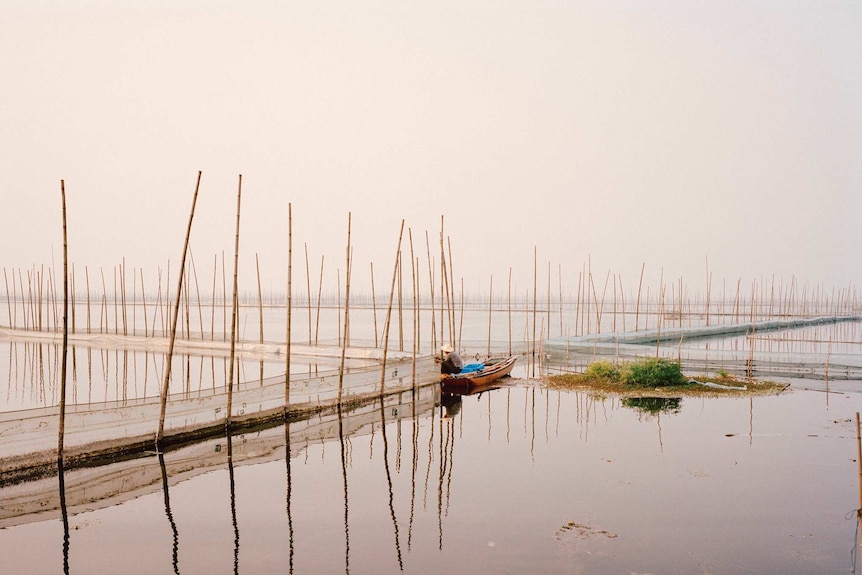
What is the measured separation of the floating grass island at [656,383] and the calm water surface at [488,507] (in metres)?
2.95

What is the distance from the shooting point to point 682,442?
903 cm

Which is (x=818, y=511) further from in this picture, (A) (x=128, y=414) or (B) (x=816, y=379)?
(B) (x=816, y=379)

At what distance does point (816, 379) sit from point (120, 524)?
15.2 metres

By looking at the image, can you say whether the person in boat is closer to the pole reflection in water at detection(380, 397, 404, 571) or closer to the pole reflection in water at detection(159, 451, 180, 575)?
the pole reflection in water at detection(380, 397, 404, 571)

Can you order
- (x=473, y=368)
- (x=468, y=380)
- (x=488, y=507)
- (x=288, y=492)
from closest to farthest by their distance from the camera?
(x=488, y=507) → (x=288, y=492) → (x=468, y=380) → (x=473, y=368)

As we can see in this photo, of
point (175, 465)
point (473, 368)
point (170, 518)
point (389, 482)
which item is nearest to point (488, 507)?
point (389, 482)

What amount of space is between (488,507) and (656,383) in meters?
8.67

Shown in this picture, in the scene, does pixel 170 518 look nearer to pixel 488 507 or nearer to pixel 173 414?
pixel 173 414

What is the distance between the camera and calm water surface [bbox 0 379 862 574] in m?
5.07

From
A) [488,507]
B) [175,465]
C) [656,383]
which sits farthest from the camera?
[656,383]

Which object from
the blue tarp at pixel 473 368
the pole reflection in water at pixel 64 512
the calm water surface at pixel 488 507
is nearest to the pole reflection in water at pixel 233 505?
the calm water surface at pixel 488 507

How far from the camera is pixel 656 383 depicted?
13789 millimetres

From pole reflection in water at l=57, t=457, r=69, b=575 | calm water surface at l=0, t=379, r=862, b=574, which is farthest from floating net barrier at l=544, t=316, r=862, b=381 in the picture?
pole reflection in water at l=57, t=457, r=69, b=575

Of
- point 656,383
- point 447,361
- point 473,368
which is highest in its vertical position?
point 447,361
